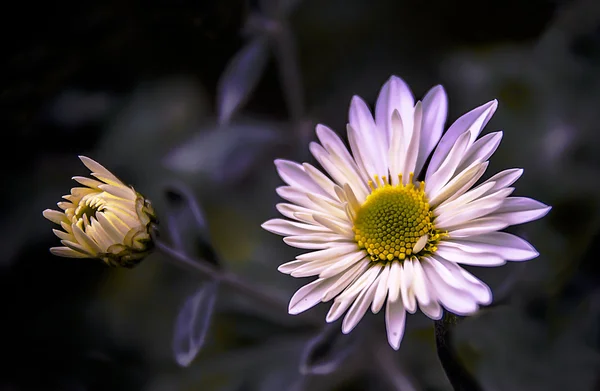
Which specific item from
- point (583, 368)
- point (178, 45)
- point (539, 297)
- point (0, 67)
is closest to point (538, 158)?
point (539, 297)

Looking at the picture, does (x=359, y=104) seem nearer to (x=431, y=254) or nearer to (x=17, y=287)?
(x=431, y=254)

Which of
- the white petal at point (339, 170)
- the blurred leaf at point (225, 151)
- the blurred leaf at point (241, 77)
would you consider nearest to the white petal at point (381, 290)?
the white petal at point (339, 170)

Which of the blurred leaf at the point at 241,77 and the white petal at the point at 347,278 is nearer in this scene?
the white petal at the point at 347,278

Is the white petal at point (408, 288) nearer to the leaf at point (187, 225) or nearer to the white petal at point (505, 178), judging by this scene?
the white petal at point (505, 178)

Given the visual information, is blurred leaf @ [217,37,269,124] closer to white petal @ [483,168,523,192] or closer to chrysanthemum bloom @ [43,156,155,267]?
chrysanthemum bloom @ [43,156,155,267]

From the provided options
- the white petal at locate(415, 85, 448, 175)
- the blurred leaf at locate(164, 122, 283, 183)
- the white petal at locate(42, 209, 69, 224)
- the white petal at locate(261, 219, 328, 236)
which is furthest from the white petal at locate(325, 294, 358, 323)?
the blurred leaf at locate(164, 122, 283, 183)

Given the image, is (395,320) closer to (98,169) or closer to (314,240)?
(314,240)
